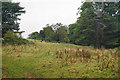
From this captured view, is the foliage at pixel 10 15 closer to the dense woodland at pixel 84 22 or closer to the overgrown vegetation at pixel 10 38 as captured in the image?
the dense woodland at pixel 84 22

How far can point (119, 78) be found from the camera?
19.9ft

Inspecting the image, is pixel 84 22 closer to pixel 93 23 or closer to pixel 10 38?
pixel 93 23

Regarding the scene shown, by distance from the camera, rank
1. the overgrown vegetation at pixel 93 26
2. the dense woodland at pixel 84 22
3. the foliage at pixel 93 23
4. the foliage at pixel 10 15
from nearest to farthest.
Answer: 1. the overgrown vegetation at pixel 93 26
2. the foliage at pixel 93 23
3. the dense woodland at pixel 84 22
4. the foliage at pixel 10 15

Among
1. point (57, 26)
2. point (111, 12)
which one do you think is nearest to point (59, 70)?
point (57, 26)

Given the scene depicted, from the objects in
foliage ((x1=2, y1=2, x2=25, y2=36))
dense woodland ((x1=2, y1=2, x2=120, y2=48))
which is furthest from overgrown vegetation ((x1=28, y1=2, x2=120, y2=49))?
foliage ((x1=2, y1=2, x2=25, y2=36))

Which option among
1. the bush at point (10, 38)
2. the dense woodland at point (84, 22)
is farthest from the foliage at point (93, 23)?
the bush at point (10, 38)

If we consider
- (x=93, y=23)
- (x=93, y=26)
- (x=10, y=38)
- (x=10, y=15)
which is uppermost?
(x=10, y=15)

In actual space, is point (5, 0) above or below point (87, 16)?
above

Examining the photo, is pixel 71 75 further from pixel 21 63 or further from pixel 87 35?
pixel 87 35

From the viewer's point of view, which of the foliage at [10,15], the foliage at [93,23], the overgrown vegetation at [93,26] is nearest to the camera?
the overgrown vegetation at [93,26]

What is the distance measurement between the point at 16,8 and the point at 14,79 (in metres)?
17.0

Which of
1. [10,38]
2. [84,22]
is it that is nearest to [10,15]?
[10,38]

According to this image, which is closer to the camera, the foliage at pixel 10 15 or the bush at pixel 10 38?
the bush at pixel 10 38

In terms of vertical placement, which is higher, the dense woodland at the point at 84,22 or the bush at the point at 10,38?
the dense woodland at the point at 84,22
